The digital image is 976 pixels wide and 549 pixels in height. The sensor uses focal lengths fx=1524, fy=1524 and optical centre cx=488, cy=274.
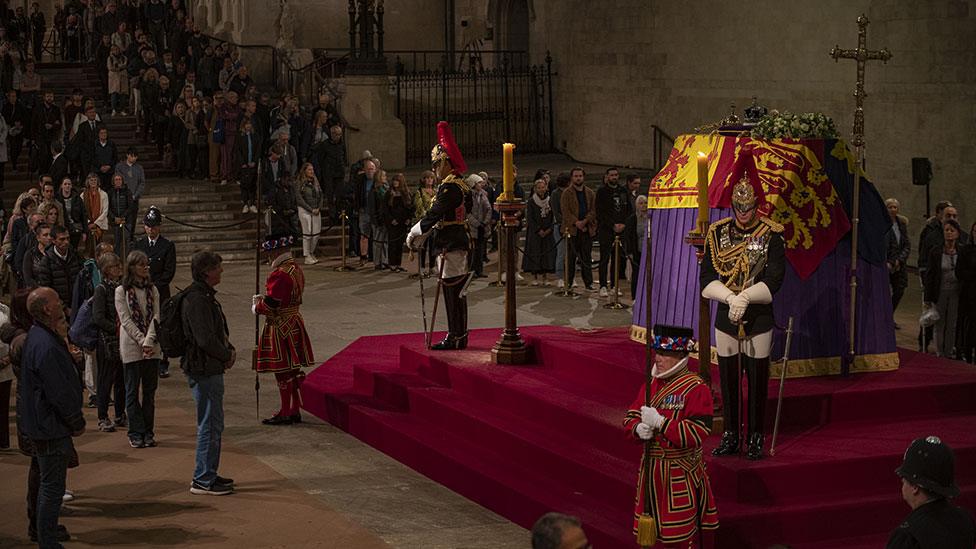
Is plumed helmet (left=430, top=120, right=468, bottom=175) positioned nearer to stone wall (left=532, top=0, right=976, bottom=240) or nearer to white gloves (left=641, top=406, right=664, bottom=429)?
white gloves (left=641, top=406, right=664, bottom=429)

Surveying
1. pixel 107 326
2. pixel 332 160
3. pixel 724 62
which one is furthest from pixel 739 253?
pixel 724 62

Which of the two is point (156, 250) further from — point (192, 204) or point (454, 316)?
point (192, 204)

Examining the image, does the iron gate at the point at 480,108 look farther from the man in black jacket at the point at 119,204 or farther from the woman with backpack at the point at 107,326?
the woman with backpack at the point at 107,326

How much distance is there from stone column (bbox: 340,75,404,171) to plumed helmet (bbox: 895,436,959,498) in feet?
72.0

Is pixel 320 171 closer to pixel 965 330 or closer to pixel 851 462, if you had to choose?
pixel 965 330

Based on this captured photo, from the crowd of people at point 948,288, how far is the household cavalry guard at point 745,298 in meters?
5.10

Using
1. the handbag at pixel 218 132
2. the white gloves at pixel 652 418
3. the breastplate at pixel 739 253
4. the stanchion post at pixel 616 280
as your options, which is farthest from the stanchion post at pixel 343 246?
the white gloves at pixel 652 418

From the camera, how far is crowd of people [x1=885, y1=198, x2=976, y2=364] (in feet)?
47.6

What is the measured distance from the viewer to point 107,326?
12227 millimetres

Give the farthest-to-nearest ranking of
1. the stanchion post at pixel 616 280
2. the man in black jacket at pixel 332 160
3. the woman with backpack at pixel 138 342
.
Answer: the man in black jacket at pixel 332 160, the stanchion post at pixel 616 280, the woman with backpack at pixel 138 342

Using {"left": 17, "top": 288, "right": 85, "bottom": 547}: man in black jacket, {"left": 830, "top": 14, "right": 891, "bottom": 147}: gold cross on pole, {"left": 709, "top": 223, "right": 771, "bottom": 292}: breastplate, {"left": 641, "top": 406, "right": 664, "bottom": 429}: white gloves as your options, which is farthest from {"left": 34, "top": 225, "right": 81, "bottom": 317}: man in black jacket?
{"left": 641, "top": 406, "right": 664, "bottom": 429}: white gloves

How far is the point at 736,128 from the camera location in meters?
11.6

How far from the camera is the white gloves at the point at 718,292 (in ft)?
31.7

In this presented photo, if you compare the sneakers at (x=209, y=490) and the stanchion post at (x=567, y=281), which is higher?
the stanchion post at (x=567, y=281)
